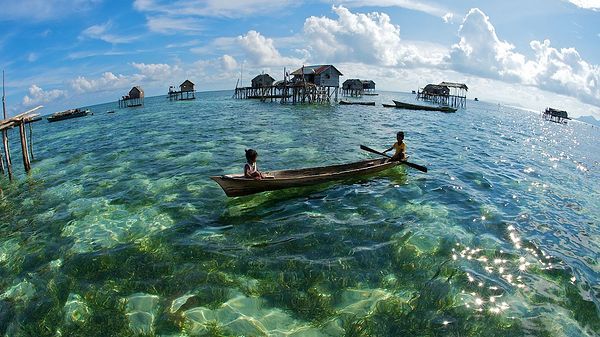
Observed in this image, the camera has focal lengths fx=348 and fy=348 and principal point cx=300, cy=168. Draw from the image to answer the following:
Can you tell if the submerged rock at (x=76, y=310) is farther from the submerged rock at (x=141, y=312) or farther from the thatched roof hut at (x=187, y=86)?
the thatched roof hut at (x=187, y=86)

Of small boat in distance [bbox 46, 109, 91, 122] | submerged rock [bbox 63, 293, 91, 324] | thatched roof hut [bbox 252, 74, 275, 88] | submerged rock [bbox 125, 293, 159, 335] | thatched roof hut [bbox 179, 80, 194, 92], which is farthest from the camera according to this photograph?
thatched roof hut [bbox 179, 80, 194, 92]

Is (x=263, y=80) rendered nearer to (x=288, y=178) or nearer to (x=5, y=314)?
(x=288, y=178)

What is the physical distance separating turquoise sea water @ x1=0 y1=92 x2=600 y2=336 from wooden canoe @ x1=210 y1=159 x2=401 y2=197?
0.54m

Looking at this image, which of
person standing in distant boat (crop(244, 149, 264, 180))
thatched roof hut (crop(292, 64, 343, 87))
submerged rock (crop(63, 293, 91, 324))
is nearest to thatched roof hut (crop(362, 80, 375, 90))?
thatched roof hut (crop(292, 64, 343, 87))

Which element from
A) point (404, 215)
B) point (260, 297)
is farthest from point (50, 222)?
point (404, 215)

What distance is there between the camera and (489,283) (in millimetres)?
8219

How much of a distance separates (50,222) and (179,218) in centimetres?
437

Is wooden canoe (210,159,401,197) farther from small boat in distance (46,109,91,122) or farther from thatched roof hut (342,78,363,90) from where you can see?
thatched roof hut (342,78,363,90)

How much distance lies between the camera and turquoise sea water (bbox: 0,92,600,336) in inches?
274

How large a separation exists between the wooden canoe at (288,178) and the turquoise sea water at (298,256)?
21.1 inches

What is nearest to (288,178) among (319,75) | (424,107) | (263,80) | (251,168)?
(251,168)

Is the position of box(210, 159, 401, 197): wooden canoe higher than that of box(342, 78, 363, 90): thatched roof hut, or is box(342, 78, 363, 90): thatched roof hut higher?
box(342, 78, 363, 90): thatched roof hut

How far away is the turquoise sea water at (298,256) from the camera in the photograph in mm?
6953

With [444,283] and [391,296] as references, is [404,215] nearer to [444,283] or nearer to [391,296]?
[444,283]
